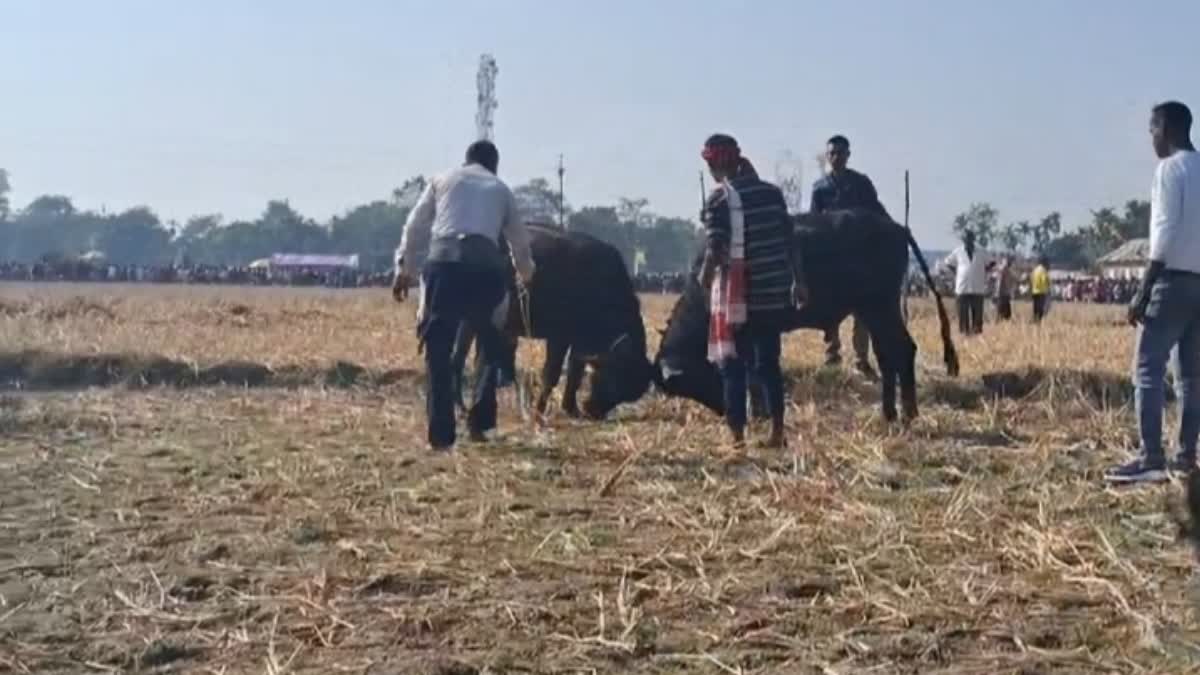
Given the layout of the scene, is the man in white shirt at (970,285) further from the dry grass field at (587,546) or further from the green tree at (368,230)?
the green tree at (368,230)

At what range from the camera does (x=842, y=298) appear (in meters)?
11.3

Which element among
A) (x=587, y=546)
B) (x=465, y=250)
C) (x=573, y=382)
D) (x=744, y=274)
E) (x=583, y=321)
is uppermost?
(x=465, y=250)

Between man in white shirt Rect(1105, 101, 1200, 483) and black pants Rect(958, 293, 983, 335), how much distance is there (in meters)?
14.7

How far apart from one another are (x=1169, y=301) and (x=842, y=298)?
3659mm

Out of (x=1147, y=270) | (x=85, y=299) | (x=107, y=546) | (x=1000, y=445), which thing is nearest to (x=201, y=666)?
(x=107, y=546)

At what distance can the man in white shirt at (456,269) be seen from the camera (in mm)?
9602

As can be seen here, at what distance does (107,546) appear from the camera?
22.3 feet

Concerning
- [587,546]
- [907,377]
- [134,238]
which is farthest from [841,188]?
[134,238]

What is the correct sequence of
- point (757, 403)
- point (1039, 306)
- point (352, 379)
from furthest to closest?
1. point (1039, 306)
2. point (352, 379)
3. point (757, 403)

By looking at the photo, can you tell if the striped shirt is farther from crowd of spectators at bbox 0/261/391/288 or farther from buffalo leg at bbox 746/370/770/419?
crowd of spectators at bbox 0/261/391/288

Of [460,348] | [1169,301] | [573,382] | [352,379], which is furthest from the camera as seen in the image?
[352,379]

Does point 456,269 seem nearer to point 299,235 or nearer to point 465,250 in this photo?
point 465,250

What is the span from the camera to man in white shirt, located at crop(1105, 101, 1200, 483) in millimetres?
7621

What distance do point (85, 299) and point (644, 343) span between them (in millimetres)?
20612
